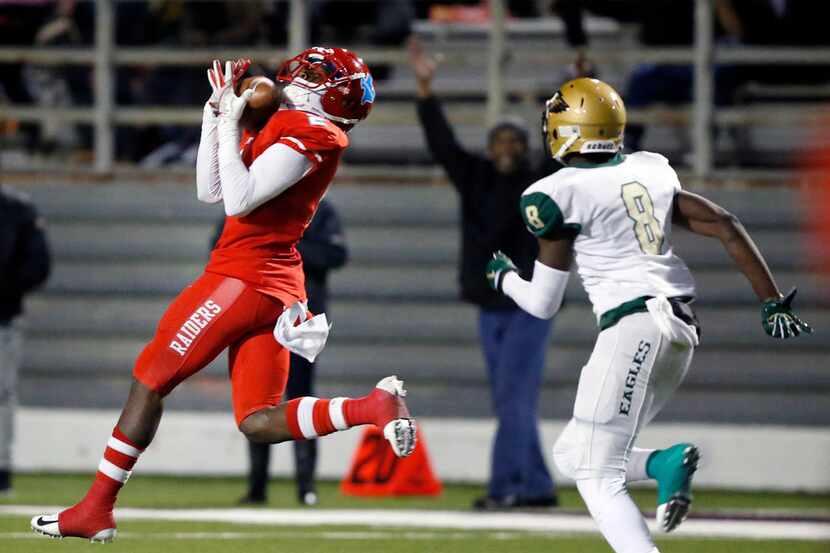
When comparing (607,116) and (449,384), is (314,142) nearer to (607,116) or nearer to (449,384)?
(607,116)

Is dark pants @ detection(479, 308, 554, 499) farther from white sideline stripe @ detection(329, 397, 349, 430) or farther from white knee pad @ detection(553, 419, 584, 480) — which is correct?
white knee pad @ detection(553, 419, 584, 480)

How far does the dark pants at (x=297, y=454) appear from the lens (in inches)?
399

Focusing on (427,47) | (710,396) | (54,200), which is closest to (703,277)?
(710,396)

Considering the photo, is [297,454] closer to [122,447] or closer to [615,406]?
[122,447]

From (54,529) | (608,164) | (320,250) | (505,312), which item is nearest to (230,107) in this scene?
(608,164)

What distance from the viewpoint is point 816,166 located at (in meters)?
13.1

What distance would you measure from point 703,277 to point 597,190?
641 cm

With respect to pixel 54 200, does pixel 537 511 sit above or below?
below

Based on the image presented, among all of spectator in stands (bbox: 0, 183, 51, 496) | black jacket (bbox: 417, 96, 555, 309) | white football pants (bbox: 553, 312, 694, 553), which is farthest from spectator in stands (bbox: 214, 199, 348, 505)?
white football pants (bbox: 553, 312, 694, 553)

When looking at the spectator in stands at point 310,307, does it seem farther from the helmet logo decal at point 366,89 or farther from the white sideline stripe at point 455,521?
the helmet logo decal at point 366,89

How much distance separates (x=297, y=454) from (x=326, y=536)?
5.77ft

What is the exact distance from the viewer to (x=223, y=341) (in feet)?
22.2

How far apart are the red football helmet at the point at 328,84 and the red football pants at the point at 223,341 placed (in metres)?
0.77

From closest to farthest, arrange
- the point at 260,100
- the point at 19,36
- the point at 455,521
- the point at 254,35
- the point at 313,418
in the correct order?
the point at 313,418 < the point at 260,100 < the point at 455,521 < the point at 254,35 < the point at 19,36
